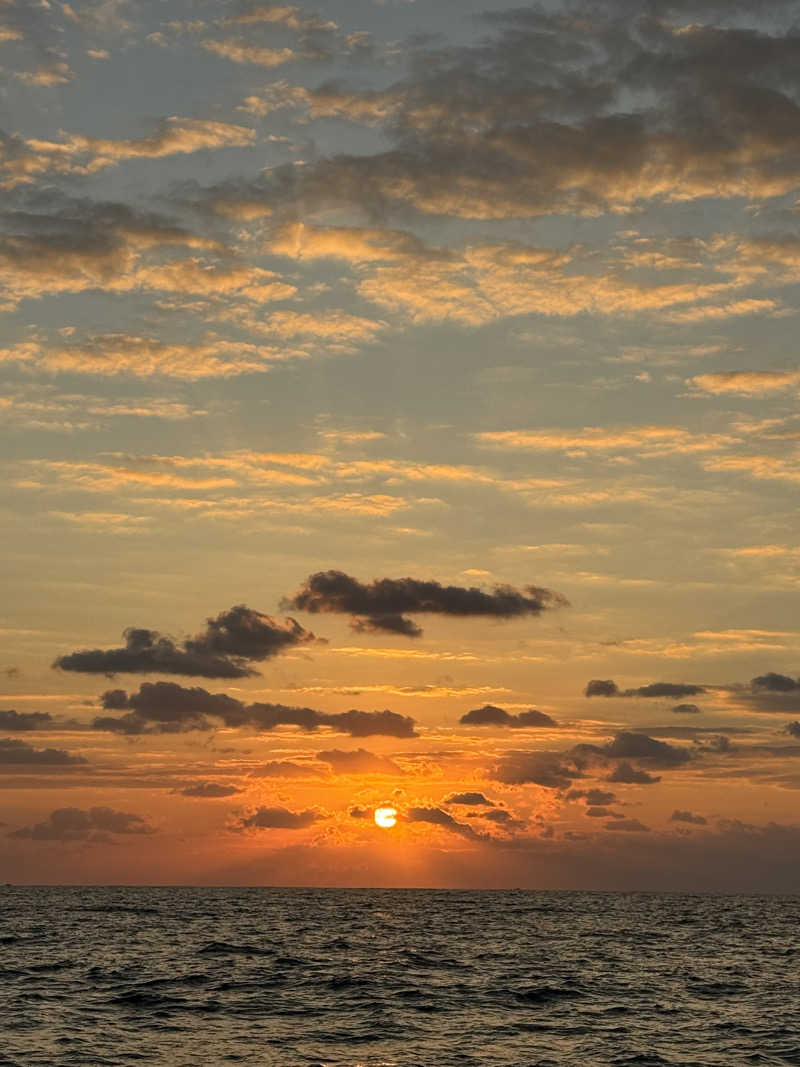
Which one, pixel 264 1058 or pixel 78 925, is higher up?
pixel 264 1058

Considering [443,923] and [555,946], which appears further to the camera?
[443,923]

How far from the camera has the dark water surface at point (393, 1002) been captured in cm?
5494

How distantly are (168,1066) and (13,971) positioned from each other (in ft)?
143

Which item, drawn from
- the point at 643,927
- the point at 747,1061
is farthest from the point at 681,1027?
the point at 643,927

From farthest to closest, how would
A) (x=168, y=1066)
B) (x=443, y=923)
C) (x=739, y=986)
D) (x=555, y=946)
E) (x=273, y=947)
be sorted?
1. (x=443, y=923)
2. (x=555, y=946)
3. (x=273, y=947)
4. (x=739, y=986)
5. (x=168, y=1066)

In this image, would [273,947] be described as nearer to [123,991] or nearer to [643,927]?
[123,991]

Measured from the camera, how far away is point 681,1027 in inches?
2518

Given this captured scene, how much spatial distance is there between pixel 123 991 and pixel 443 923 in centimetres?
11387

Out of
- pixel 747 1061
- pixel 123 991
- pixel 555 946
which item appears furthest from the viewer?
pixel 555 946

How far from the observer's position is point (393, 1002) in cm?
7094

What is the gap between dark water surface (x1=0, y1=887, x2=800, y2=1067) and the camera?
2163 inches

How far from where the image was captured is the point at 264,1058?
172 ft

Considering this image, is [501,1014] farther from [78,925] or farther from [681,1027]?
[78,925]

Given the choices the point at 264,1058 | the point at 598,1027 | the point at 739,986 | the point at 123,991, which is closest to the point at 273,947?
the point at 123,991
